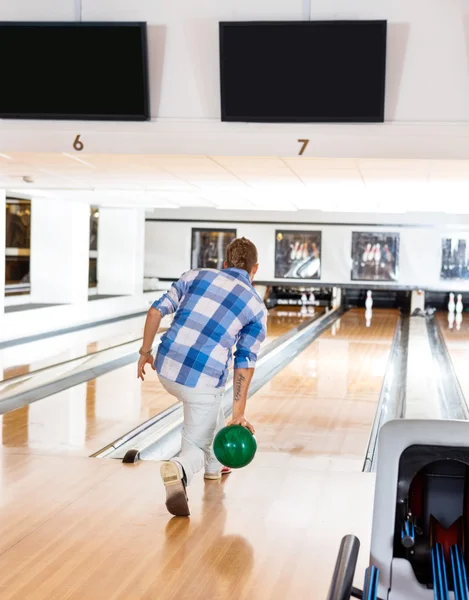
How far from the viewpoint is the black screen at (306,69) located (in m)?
4.13

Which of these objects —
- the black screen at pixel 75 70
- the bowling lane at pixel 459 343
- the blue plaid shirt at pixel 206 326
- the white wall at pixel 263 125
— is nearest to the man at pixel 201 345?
the blue plaid shirt at pixel 206 326

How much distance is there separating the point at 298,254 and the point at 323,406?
12.5 meters

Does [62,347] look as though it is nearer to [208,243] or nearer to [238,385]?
[238,385]

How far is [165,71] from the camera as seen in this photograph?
4.63 meters

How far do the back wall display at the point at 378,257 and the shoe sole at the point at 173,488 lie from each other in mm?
16266

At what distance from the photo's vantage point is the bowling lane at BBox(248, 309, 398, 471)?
236 inches

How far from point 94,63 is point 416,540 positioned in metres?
3.10

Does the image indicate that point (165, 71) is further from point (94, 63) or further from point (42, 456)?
point (42, 456)

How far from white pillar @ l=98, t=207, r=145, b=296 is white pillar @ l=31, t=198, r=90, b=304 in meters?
3.23

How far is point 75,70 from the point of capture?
4.45 meters

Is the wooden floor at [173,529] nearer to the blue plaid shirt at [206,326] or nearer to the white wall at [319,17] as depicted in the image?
the blue plaid shirt at [206,326]

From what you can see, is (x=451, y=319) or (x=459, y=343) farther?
(x=451, y=319)

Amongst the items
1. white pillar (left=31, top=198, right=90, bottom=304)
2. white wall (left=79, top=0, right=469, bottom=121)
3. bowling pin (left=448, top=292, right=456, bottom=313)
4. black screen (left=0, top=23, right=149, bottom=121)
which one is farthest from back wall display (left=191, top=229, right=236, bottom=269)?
black screen (left=0, top=23, right=149, bottom=121)

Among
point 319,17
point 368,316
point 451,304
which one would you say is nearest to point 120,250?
point 368,316
